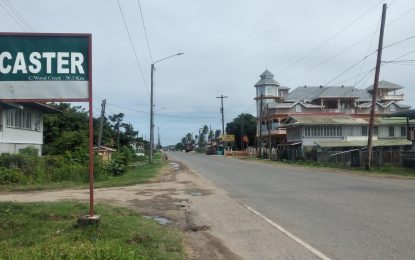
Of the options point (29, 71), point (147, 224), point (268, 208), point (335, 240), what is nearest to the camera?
point (335, 240)

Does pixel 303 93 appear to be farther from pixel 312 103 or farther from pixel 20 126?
pixel 20 126

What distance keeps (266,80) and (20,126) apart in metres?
78.8

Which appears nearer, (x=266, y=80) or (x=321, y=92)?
(x=321, y=92)

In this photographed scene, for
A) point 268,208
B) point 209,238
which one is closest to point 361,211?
point 268,208

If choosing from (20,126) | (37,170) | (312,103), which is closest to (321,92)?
(312,103)

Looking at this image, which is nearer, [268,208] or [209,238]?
[209,238]

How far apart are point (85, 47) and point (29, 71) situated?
1.17 m

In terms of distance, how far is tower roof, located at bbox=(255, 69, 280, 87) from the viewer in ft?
355

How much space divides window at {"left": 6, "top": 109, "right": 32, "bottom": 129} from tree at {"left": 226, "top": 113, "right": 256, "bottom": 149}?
91.5m

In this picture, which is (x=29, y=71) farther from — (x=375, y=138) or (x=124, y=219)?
(x=375, y=138)

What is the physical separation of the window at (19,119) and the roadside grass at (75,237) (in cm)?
2098

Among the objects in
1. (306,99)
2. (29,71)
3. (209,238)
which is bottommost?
(209,238)

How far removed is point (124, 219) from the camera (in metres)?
11.6

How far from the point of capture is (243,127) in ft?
427
